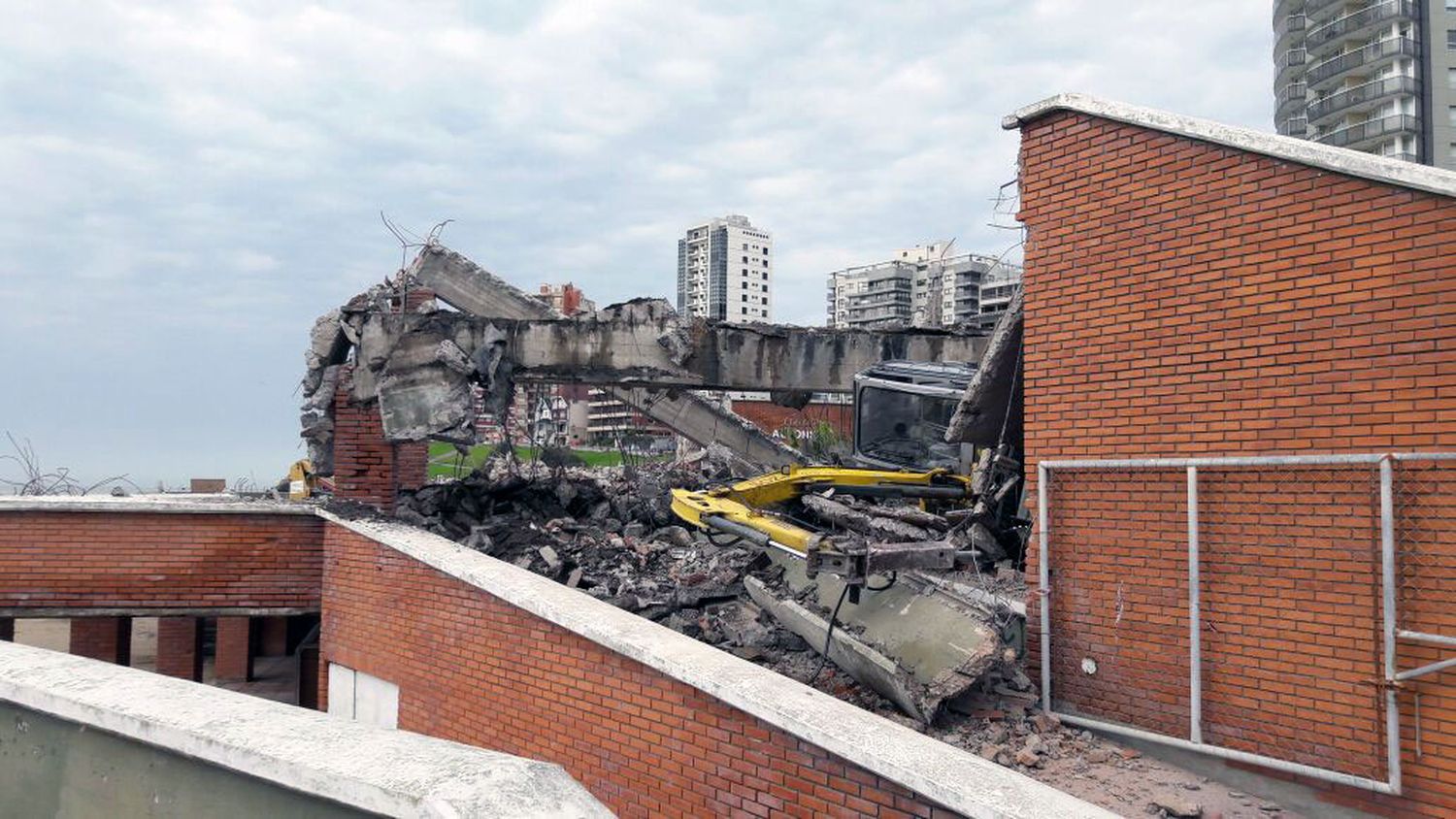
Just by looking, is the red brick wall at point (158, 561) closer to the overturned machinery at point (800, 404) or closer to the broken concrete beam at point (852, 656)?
the overturned machinery at point (800, 404)

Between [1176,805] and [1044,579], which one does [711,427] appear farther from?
[1176,805]

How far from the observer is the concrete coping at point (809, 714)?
151 inches

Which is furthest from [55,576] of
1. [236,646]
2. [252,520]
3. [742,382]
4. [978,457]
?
[978,457]

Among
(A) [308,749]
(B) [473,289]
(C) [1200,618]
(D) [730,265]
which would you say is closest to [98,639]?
(B) [473,289]

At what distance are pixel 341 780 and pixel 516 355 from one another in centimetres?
884

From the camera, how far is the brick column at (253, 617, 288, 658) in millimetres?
16922

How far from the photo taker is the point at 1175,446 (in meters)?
5.20

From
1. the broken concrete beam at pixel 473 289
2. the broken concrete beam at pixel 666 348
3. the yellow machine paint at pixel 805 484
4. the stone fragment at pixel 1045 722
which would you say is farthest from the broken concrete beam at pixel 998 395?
the broken concrete beam at pixel 473 289

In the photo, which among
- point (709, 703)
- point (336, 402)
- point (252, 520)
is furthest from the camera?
point (336, 402)

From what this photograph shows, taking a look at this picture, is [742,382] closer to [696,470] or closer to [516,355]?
[516,355]

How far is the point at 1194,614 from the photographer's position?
499cm

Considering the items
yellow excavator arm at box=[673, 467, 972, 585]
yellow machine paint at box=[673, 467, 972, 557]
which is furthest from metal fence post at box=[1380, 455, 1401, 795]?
yellow machine paint at box=[673, 467, 972, 557]

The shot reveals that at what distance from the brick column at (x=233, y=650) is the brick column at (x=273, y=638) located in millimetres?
2284

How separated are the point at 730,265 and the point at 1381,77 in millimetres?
63339
